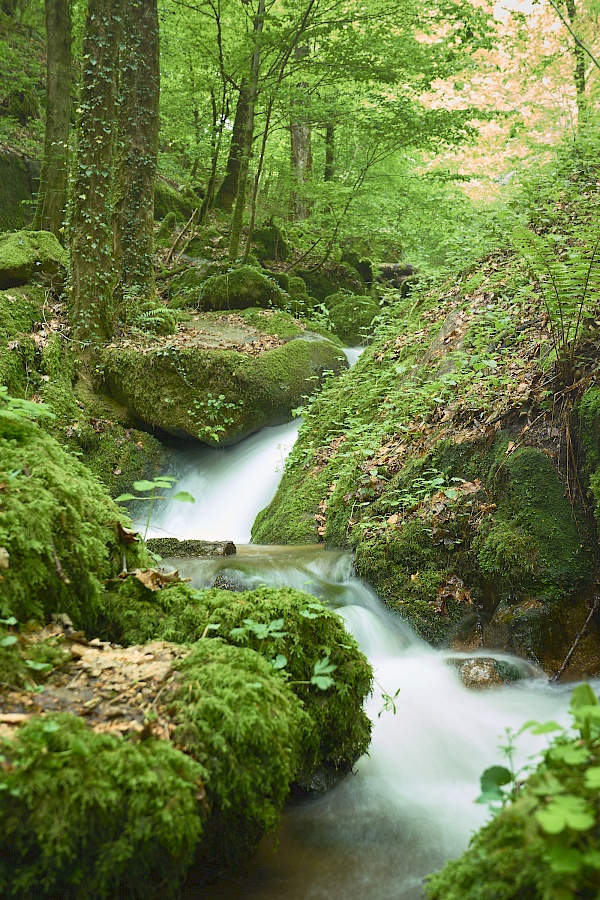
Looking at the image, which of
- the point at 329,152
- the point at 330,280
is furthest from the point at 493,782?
the point at 329,152

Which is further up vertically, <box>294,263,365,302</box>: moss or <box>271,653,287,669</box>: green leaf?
<box>294,263,365,302</box>: moss

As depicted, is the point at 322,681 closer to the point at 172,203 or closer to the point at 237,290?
the point at 237,290

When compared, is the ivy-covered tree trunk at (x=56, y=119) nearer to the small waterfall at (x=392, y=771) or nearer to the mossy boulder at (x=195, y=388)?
the mossy boulder at (x=195, y=388)

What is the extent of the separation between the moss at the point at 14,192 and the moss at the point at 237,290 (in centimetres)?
555

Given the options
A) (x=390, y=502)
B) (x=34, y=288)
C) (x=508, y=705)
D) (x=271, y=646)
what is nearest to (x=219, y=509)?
(x=390, y=502)

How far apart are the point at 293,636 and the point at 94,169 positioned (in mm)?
8299

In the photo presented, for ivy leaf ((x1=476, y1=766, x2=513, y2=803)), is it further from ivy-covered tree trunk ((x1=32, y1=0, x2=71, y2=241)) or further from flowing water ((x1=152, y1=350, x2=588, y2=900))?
ivy-covered tree trunk ((x1=32, y1=0, x2=71, y2=241))

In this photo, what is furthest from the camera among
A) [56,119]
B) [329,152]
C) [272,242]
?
[329,152]

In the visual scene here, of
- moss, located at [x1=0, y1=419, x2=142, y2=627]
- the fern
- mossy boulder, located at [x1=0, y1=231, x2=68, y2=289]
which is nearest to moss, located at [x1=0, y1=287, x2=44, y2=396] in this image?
mossy boulder, located at [x1=0, y1=231, x2=68, y2=289]

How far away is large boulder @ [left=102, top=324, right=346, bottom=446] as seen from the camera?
30.1ft

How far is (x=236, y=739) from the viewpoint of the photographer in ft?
6.49

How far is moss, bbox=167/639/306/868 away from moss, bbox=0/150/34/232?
46.8 ft

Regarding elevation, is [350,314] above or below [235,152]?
below

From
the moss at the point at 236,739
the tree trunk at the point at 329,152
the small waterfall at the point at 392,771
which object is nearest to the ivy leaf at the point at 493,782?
the small waterfall at the point at 392,771
